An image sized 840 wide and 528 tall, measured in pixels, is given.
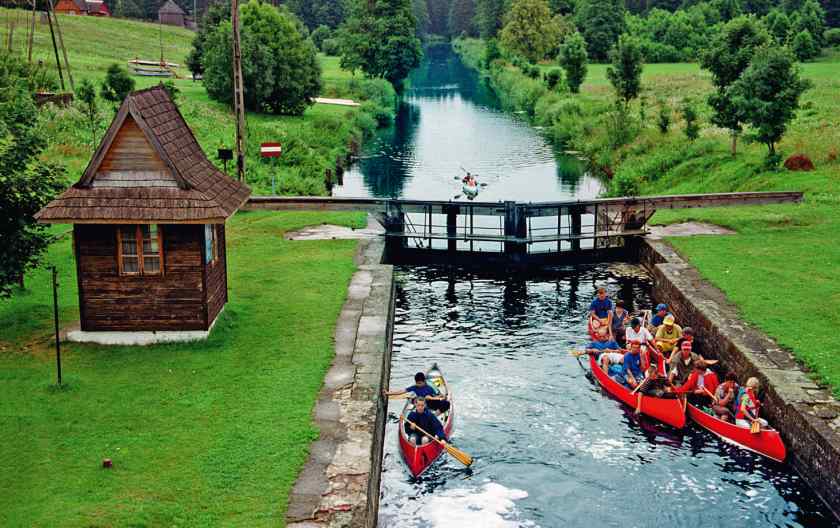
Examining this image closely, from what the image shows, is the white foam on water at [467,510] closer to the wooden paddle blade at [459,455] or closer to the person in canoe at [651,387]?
the wooden paddle blade at [459,455]

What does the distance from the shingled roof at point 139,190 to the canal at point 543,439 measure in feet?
23.7

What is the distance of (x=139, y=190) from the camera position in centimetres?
2333

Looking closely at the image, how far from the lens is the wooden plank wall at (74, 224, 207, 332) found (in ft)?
77.3

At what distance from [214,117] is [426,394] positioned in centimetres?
4347

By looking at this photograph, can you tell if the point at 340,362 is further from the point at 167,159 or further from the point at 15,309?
the point at 15,309

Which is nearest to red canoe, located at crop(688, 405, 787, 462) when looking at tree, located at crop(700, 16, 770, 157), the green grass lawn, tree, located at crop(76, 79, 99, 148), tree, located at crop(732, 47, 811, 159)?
the green grass lawn

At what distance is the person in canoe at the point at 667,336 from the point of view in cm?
2592

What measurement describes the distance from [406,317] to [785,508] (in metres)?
15.0

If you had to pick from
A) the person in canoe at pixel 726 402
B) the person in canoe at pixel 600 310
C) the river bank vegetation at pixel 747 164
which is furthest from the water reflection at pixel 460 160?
the person in canoe at pixel 726 402

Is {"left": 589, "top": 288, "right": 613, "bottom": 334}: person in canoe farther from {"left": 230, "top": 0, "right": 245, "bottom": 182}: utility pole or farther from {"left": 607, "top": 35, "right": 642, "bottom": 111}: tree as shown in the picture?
{"left": 607, "top": 35, "right": 642, "bottom": 111}: tree

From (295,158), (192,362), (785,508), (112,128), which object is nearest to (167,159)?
(112,128)

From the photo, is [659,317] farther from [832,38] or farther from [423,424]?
[832,38]

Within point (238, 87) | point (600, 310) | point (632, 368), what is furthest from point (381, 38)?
point (632, 368)

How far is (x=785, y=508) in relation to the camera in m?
18.9
